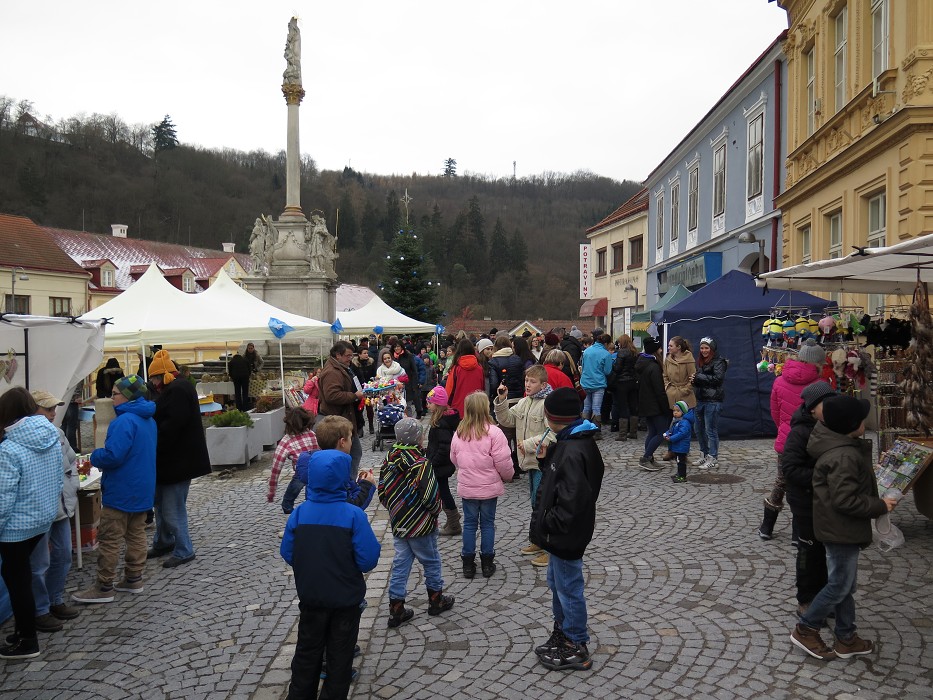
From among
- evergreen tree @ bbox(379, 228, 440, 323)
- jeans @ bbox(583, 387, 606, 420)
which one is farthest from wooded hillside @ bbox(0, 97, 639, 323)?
jeans @ bbox(583, 387, 606, 420)

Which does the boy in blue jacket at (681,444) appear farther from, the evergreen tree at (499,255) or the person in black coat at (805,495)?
the evergreen tree at (499,255)

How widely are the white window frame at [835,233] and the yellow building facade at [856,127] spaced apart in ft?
0.07

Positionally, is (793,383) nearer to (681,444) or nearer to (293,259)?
(681,444)

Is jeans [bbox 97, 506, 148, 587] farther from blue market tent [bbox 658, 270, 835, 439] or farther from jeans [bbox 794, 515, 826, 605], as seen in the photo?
blue market tent [bbox 658, 270, 835, 439]

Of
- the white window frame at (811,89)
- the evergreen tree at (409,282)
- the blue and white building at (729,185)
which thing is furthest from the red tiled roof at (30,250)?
the white window frame at (811,89)

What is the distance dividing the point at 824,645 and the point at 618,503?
368 centimetres

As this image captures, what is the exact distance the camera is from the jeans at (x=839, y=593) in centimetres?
392

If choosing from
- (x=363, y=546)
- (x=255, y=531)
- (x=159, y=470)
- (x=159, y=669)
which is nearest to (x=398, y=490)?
(x=363, y=546)

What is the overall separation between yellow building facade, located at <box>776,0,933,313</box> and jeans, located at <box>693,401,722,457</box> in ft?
13.0

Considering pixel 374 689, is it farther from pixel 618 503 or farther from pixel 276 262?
pixel 276 262

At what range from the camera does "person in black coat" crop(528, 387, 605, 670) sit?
3.89 metres

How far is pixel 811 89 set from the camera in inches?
570

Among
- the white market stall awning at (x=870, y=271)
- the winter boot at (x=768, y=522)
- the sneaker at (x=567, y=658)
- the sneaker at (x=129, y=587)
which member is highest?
the white market stall awning at (x=870, y=271)

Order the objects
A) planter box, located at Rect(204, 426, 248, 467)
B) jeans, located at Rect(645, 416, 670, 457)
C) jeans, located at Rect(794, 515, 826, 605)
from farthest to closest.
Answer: planter box, located at Rect(204, 426, 248, 467)
jeans, located at Rect(645, 416, 670, 457)
jeans, located at Rect(794, 515, 826, 605)
